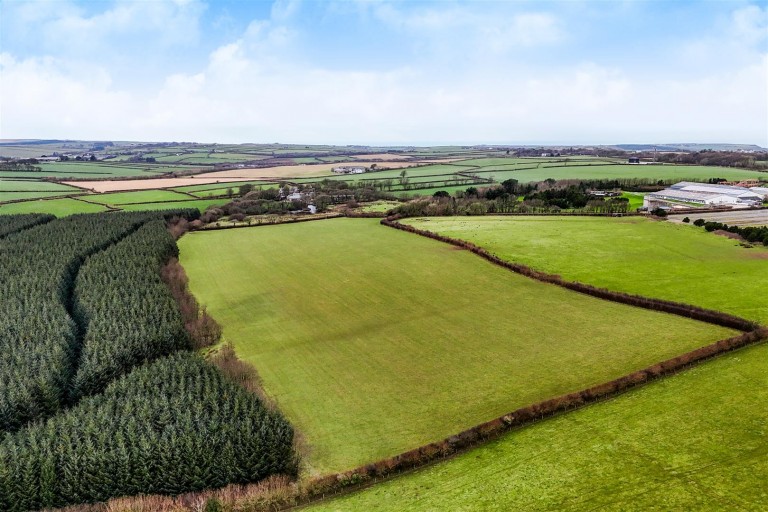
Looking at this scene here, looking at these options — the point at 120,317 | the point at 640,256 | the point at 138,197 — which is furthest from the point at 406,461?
the point at 138,197

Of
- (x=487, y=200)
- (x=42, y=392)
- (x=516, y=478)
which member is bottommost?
(x=516, y=478)

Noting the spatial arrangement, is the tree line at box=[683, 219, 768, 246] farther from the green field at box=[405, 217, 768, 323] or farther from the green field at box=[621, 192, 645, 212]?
the green field at box=[621, 192, 645, 212]

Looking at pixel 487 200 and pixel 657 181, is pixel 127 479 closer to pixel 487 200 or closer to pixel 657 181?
pixel 487 200

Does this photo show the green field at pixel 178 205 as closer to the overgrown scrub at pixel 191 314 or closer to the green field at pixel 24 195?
the green field at pixel 24 195

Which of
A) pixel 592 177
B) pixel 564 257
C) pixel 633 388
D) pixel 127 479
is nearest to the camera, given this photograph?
pixel 127 479

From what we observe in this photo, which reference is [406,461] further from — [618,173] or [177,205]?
[618,173]

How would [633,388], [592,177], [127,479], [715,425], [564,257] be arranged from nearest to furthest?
1. [127,479]
2. [715,425]
3. [633,388]
4. [564,257]
5. [592,177]

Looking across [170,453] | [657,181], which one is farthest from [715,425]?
[657,181]
